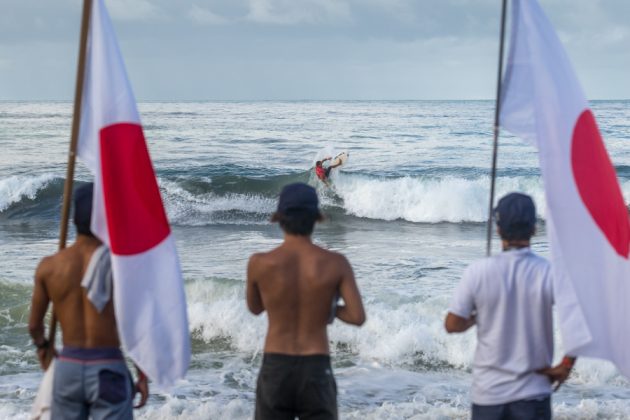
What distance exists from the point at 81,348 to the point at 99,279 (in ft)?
0.90

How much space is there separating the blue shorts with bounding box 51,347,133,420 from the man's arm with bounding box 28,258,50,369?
191 millimetres

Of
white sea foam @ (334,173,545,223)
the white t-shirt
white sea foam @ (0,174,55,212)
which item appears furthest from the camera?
white sea foam @ (0,174,55,212)

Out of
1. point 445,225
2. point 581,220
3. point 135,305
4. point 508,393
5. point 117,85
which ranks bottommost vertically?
point 445,225

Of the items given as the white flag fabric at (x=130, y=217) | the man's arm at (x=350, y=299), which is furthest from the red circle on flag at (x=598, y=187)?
the white flag fabric at (x=130, y=217)

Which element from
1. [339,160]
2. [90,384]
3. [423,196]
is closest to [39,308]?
[90,384]

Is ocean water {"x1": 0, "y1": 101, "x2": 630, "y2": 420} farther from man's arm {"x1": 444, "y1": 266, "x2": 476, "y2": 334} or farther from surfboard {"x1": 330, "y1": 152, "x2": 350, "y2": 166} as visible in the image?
man's arm {"x1": 444, "y1": 266, "x2": 476, "y2": 334}

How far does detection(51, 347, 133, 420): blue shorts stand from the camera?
3559mm

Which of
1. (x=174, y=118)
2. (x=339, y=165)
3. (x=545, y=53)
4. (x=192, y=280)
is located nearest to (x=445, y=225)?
(x=339, y=165)

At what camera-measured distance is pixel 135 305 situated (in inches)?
145

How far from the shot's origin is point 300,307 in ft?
11.7

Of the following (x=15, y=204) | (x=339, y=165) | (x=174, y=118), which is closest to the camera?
(x=15, y=204)

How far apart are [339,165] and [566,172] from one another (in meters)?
20.7

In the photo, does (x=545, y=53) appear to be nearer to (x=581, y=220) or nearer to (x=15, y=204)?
(x=581, y=220)

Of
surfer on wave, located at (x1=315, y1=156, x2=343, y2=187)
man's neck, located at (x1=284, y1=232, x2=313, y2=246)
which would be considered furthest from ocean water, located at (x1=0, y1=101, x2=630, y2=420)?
man's neck, located at (x1=284, y1=232, x2=313, y2=246)
